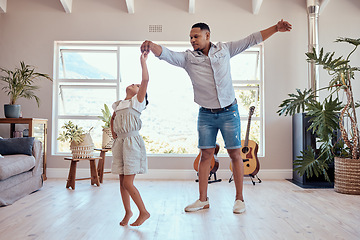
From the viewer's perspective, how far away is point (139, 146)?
2.28m

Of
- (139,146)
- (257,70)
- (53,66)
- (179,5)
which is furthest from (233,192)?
(53,66)

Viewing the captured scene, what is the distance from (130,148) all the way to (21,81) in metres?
2.89

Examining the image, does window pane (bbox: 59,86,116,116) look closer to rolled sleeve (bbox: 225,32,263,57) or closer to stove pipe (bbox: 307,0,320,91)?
rolled sleeve (bbox: 225,32,263,57)

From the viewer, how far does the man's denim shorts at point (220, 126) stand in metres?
2.67

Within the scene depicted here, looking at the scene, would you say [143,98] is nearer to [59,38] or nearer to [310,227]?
[310,227]

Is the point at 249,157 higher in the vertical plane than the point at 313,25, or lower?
lower

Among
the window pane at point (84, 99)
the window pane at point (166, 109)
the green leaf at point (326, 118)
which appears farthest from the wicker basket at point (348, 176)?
the window pane at point (84, 99)

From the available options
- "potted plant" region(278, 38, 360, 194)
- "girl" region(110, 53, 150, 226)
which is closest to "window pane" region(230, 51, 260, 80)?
"potted plant" region(278, 38, 360, 194)

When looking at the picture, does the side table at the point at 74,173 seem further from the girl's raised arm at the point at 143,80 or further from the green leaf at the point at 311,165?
the green leaf at the point at 311,165

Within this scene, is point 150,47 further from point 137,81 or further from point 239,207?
point 137,81

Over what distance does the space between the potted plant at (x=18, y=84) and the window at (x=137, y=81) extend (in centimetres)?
33

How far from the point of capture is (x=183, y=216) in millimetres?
2543

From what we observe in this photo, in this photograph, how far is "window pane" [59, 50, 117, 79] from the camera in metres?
4.85

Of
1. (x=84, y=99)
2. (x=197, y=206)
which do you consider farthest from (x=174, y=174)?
(x=197, y=206)
